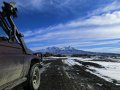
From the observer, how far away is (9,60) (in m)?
5.27

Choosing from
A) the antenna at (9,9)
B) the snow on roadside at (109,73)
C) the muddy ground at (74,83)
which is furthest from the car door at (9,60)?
the snow on roadside at (109,73)

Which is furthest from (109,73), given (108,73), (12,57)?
(12,57)

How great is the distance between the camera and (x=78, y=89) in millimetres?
8555

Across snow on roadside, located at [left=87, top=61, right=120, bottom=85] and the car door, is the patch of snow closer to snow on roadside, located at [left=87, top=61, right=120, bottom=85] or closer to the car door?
snow on roadside, located at [left=87, top=61, right=120, bottom=85]

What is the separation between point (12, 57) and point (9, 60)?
264mm

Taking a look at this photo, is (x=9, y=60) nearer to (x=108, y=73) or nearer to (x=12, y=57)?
(x=12, y=57)

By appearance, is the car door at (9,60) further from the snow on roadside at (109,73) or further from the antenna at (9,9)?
the snow on roadside at (109,73)

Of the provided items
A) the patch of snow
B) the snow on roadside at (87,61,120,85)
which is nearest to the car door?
the snow on roadside at (87,61,120,85)

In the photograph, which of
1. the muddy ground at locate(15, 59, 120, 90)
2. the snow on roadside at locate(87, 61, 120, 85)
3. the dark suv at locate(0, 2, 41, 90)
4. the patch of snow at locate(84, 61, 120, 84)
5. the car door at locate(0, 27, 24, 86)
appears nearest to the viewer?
the car door at locate(0, 27, 24, 86)

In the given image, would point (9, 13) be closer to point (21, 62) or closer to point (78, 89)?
point (21, 62)

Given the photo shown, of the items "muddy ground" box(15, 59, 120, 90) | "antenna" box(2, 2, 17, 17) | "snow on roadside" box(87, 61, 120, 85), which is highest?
"antenna" box(2, 2, 17, 17)

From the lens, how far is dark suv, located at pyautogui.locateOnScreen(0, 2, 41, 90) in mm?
5066

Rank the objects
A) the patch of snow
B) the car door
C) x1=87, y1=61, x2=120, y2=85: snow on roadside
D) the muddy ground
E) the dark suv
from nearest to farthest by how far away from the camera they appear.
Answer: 1. the car door
2. the dark suv
3. the muddy ground
4. x1=87, y1=61, x2=120, y2=85: snow on roadside
5. the patch of snow

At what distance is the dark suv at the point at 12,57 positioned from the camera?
5.07 meters
